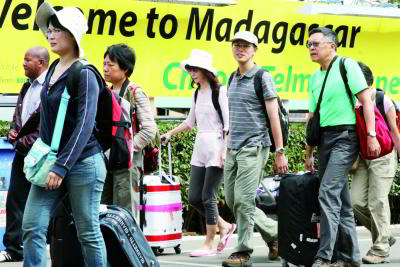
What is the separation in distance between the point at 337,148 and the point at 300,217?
0.65 meters

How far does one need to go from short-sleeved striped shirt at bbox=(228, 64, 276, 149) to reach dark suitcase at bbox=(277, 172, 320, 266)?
0.53 meters

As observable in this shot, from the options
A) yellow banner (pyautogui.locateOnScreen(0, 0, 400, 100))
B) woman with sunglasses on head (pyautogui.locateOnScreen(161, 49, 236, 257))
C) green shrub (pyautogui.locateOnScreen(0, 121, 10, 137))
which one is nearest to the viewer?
woman with sunglasses on head (pyautogui.locateOnScreen(161, 49, 236, 257))

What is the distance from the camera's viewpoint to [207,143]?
10016 millimetres

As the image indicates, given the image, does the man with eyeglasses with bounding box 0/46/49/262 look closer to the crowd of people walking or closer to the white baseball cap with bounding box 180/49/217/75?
the crowd of people walking

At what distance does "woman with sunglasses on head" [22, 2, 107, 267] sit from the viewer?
6.20 meters

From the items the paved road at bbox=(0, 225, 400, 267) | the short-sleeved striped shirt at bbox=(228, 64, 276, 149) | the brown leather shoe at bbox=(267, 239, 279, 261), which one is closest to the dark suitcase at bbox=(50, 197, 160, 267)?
the short-sleeved striped shirt at bbox=(228, 64, 276, 149)

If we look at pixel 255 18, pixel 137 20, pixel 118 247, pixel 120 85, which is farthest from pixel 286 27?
pixel 118 247

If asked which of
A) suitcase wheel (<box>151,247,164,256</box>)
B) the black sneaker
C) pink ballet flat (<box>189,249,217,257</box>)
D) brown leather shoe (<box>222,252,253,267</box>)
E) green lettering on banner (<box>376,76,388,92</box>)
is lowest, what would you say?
the black sneaker

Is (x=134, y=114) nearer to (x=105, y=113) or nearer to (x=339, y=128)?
(x=339, y=128)

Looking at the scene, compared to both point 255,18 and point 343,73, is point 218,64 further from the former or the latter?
point 343,73

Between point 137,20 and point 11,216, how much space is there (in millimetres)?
5069

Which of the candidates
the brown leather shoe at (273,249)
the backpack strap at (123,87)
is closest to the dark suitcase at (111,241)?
the backpack strap at (123,87)

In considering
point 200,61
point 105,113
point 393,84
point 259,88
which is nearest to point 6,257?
point 200,61

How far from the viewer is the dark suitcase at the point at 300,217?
8602 mm
